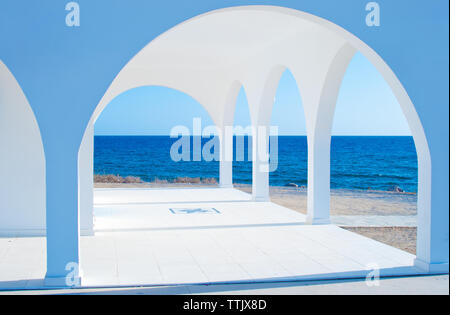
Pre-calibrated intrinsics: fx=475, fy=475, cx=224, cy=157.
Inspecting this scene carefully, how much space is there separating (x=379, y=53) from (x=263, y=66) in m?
5.34

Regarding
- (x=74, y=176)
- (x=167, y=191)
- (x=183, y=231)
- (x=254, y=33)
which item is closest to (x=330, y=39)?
(x=254, y=33)

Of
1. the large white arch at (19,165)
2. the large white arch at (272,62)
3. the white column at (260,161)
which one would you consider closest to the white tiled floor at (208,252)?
the large white arch at (19,165)

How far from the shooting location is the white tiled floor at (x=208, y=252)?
5504 mm

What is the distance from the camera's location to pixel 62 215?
16.4 ft

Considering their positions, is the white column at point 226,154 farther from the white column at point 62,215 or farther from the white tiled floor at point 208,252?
the white column at point 62,215

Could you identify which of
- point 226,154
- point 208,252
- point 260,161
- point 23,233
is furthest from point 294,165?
point 208,252

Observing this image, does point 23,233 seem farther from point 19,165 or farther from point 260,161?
point 260,161

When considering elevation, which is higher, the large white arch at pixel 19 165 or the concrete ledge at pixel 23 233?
the large white arch at pixel 19 165

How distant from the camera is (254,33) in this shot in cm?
927

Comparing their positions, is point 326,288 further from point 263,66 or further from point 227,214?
point 263,66

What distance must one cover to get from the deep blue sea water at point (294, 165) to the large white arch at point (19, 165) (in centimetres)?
2378

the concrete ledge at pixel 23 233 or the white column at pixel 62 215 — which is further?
the concrete ledge at pixel 23 233

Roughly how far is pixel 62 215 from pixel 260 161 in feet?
23.5

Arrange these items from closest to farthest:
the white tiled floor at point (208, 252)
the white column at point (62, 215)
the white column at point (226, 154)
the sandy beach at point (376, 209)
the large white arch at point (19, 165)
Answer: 1. the white column at point (62, 215)
2. the white tiled floor at point (208, 252)
3. the large white arch at point (19, 165)
4. the sandy beach at point (376, 209)
5. the white column at point (226, 154)
